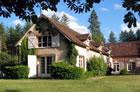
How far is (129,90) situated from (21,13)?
1247 centimetres

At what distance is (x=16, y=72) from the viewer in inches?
1449

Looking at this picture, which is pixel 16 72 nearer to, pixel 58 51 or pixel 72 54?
pixel 58 51

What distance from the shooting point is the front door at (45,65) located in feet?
132

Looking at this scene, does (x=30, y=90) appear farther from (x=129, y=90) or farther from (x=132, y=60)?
(x=132, y=60)

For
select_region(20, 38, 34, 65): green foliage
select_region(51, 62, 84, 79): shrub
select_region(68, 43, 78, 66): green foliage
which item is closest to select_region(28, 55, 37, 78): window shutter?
select_region(20, 38, 34, 65): green foliage

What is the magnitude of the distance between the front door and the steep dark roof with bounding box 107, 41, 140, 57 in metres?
27.4

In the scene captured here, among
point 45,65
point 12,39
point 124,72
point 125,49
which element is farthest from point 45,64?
point 12,39

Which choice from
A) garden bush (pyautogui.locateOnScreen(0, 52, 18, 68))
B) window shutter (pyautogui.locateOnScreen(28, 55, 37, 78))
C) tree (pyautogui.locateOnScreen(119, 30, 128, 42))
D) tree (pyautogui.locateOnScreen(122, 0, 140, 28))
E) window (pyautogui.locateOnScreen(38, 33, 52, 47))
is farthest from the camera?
tree (pyautogui.locateOnScreen(119, 30, 128, 42))

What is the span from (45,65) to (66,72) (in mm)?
5837

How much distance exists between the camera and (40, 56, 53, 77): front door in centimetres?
4009

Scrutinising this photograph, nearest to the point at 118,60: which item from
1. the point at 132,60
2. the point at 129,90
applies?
the point at 132,60

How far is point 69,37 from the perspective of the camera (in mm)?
38938

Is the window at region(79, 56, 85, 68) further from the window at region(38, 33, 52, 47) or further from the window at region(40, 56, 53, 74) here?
the window at region(38, 33, 52, 47)

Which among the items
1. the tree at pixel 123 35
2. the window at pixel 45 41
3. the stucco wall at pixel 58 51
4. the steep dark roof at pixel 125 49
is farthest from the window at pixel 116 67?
the tree at pixel 123 35
